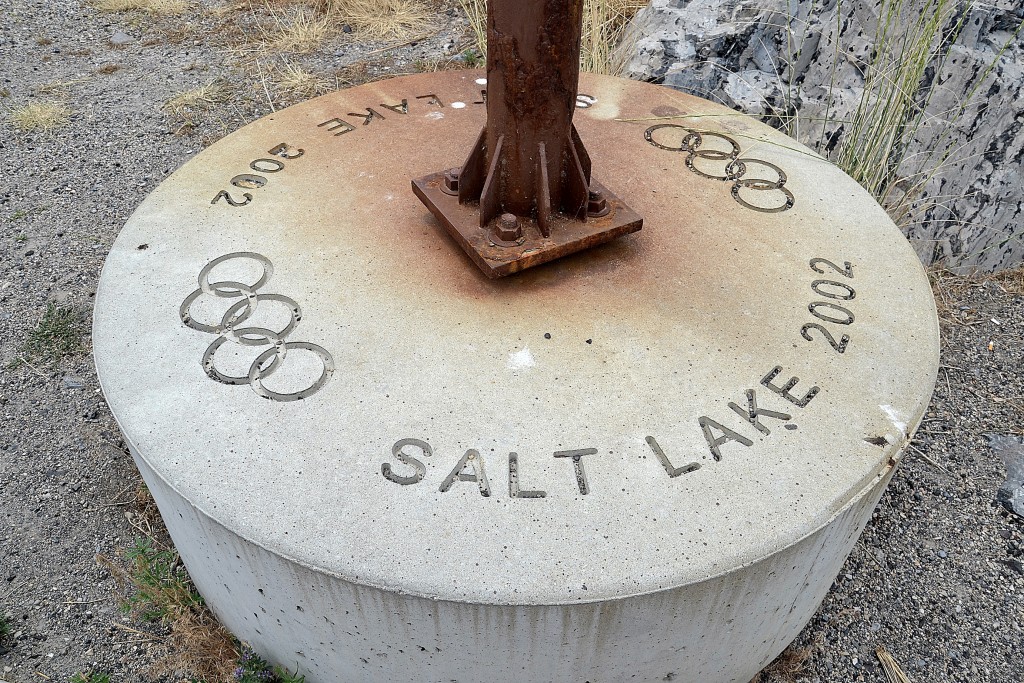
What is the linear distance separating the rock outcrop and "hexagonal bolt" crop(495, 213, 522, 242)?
5.73ft

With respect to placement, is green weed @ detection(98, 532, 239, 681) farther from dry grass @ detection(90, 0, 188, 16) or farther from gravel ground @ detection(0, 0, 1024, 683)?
dry grass @ detection(90, 0, 188, 16)

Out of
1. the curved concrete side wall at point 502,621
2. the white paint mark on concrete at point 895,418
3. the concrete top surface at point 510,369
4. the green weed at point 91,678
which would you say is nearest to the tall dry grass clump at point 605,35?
the concrete top surface at point 510,369

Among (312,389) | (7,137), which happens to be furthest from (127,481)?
(7,137)

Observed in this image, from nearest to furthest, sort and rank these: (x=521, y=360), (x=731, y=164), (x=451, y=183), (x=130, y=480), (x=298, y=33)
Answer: (x=521, y=360), (x=451, y=183), (x=731, y=164), (x=130, y=480), (x=298, y=33)

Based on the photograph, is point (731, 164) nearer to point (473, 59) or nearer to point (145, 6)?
point (473, 59)

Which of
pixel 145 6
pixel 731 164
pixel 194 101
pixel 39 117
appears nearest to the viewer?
pixel 731 164

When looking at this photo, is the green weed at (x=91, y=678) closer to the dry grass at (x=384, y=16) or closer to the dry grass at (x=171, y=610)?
the dry grass at (x=171, y=610)

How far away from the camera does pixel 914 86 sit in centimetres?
290

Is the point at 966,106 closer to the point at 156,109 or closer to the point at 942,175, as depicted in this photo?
the point at 942,175

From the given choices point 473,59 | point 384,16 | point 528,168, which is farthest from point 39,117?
point 528,168

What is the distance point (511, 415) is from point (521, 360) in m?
0.16

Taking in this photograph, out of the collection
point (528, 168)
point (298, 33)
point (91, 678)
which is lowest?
point (91, 678)

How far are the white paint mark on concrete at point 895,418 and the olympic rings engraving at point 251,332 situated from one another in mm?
1208

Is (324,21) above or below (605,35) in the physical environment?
below
